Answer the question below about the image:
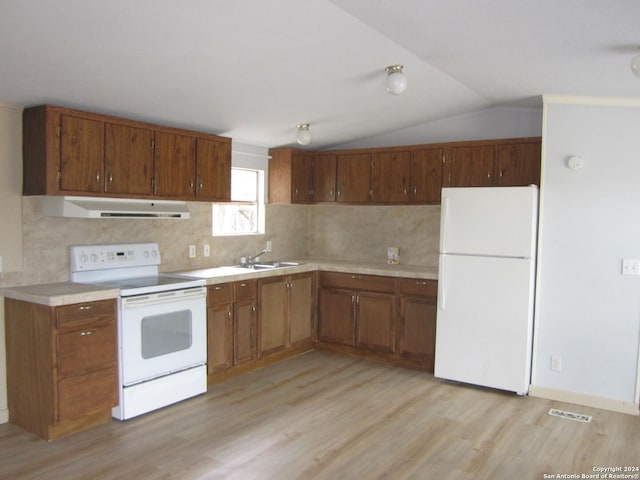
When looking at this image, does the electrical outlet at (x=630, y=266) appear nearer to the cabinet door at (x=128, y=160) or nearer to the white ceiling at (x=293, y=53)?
the white ceiling at (x=293, y=53)

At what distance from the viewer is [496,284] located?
4.05 meters

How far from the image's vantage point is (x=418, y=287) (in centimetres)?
461

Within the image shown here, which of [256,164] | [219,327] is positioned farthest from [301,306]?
[256,164]

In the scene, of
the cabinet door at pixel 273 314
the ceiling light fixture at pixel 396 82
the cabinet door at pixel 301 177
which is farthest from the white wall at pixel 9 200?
the cabinet door at pixel 301 177

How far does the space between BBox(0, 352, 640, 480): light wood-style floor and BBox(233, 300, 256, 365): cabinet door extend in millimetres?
301

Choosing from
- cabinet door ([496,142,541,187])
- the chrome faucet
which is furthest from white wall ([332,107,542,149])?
the chrome faucet

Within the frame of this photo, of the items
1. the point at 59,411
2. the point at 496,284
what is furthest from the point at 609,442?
the point at 59,411

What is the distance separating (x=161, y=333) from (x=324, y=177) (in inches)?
103

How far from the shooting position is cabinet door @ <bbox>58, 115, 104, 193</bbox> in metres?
3.31

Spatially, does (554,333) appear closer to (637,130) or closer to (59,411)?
(637,130)

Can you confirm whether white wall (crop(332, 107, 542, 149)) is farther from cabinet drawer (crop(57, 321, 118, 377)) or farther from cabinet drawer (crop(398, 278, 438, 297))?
cabinet drawer (crop(57, 321, 118, 377))

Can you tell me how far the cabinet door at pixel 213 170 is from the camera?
13.9 feet

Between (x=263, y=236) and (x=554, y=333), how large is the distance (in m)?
2.96

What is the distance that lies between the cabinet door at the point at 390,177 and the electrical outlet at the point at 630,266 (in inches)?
77.1
